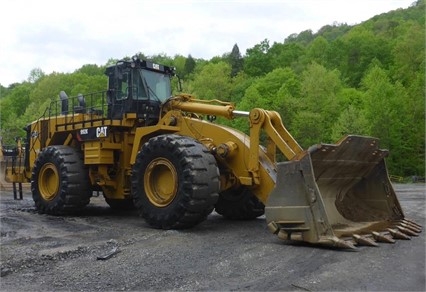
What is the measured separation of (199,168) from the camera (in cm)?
774

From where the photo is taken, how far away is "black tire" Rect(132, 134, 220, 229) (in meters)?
7.73

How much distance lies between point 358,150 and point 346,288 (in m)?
3.23

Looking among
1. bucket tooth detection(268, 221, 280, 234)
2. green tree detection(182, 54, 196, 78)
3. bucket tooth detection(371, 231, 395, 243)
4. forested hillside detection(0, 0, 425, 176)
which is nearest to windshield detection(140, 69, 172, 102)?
forested hillside detection(0, 0, 425, 176)

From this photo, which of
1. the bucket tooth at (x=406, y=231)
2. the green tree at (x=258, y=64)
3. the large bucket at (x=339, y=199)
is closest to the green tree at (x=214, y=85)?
the green tree at (x=258, y=64)

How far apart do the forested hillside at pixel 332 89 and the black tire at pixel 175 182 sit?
3.79m

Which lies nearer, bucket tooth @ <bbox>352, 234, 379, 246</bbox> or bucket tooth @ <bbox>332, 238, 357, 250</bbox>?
bucket tooth @ <bbox>332, 238, 357, 250</bbox>

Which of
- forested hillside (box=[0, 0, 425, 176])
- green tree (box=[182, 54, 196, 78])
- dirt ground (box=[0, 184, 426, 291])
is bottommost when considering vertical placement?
dirt ground (box=[0, 184, 426, 291])

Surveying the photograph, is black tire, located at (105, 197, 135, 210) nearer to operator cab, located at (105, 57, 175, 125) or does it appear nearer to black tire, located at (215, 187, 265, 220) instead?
operator cab, located at (105, 57, 175, 125)

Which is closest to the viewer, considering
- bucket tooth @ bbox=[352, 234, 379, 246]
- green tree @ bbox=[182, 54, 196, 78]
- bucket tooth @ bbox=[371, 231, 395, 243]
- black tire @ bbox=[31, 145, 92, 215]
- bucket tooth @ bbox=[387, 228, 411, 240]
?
bucket tooth @ bbox=[352, 234, 379, 246]

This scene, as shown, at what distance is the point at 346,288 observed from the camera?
15.3 ft

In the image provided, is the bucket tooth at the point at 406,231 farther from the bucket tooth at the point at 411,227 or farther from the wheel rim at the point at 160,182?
the wheel rim at the point at 160,182

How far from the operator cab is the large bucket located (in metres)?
4.17

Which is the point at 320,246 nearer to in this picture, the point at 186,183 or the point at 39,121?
the point at 186,183

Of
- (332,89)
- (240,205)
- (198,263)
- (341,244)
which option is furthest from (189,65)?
(198,263)
